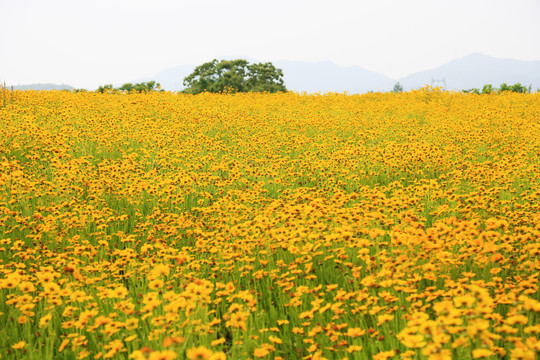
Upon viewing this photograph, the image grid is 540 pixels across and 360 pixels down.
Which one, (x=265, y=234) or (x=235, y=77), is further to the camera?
Result: (x=235, y=77)

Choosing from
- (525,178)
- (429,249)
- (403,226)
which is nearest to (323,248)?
(403,226)

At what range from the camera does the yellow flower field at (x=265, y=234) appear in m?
3.30

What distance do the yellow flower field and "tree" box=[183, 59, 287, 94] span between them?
16.6 metres

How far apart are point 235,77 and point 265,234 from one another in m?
28.9

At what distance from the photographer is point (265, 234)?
5.04 m

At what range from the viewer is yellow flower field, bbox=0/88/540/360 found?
3.30 meters

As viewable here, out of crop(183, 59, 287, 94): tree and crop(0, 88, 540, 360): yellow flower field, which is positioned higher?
crop(183, 59, 287, 94): tree

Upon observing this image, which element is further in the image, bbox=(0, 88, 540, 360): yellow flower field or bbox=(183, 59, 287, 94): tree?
bbox=(183, 59, 287, 94): tree

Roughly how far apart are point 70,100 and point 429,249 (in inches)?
560

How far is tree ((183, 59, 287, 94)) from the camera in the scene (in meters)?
32.7

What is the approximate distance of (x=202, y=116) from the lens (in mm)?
13539

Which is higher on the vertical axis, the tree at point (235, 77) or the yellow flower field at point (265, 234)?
the tree at point (235, 77)

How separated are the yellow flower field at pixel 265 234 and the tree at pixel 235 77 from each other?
653 inches

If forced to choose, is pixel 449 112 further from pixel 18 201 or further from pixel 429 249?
pixel 18 201
